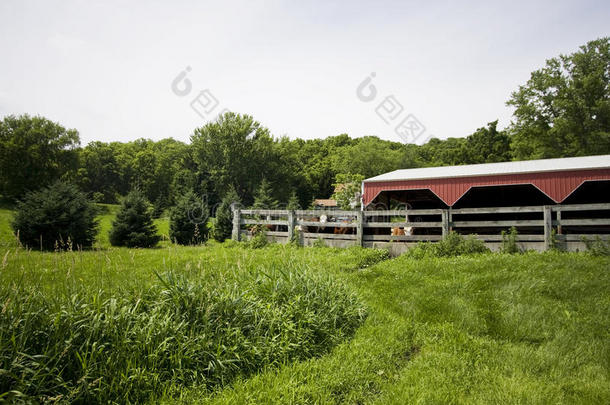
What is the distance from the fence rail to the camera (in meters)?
7.78

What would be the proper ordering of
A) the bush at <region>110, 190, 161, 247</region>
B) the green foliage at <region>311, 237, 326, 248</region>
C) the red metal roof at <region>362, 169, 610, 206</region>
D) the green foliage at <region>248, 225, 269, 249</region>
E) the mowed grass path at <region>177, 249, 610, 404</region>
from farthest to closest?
the bush at <region>110, 190, 161, 247</region> < the green foliage at <region>248, 225, 269, 249</region> < the green foliage at <region>311, 237, 326, 248</region> < the red metal roof at <region>362, 169, 610, 206</region> < the mowed grass path at <region>177, 249, 610, 404</region>

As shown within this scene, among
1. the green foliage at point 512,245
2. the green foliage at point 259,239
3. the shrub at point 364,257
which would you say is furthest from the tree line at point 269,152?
the green foliage at point 512,245

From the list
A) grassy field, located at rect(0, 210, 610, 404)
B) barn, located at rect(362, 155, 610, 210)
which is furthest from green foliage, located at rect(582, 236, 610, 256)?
barn, located at rect(362, 155, 610, 210)

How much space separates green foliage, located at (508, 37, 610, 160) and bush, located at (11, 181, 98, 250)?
1340 inches

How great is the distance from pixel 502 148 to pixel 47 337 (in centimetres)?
4663

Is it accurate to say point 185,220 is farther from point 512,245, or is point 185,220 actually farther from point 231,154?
point 231,154

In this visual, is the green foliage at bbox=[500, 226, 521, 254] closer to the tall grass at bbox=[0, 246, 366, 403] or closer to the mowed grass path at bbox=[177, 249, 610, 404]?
the mowed grass path at bbox=[177, 249, 610, 404]

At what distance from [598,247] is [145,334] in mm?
8596

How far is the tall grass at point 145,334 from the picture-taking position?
236 centimetres

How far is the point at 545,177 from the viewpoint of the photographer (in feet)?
32.9

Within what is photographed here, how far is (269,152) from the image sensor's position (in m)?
48.8

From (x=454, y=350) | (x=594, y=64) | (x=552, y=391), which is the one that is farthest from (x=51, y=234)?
(x=594, y=64)

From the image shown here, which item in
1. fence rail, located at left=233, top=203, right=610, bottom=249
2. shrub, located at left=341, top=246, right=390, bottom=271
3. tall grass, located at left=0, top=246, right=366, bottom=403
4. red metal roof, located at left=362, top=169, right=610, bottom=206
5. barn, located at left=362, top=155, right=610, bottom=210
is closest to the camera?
tall grass, located at left=0, top=246, right=366, bottom=403

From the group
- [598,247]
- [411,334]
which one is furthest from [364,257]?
[598,247]
